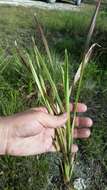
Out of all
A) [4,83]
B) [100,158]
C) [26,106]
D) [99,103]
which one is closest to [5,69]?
[4,83]

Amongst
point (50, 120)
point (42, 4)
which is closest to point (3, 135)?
point (50, 120)

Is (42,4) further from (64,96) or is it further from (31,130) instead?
(31,130)

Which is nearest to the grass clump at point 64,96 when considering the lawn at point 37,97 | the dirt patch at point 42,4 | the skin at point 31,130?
the skin at point 31,130

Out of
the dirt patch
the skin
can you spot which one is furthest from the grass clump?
the dirt patch

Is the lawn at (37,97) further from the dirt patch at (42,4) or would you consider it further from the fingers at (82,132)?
the dirt patch at (42,4)

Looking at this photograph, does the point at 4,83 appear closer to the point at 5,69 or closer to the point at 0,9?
the point at 5,69

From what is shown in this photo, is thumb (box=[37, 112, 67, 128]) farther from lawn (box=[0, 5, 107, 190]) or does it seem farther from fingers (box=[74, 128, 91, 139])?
lawn (box=[0, 5, 107, 190])
